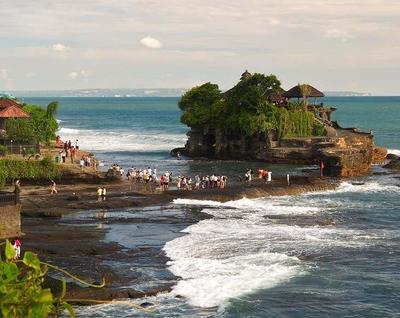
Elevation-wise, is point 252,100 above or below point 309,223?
above

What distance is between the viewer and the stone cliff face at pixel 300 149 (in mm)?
63938

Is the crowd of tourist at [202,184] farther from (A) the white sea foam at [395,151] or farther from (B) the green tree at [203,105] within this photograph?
(A) the white sea foam at [395,151]

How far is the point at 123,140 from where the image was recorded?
10900cm

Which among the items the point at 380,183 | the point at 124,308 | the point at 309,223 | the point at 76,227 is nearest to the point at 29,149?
the point at 76,227

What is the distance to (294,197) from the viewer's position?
5019 cm

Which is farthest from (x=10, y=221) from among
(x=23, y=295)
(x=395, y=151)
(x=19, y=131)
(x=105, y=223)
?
(x=395, y=151)

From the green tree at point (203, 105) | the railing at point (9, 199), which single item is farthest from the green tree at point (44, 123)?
the railing at point (9, 199)

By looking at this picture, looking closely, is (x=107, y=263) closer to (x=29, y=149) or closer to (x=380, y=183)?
(x=29, y=149)

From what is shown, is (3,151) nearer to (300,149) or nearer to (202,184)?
(202,184)

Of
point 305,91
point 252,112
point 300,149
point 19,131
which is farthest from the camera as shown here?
point 305,91

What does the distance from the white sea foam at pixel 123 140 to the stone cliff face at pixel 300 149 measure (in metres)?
12.4

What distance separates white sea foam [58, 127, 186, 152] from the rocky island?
1294 centimetres

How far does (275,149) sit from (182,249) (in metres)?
43.5

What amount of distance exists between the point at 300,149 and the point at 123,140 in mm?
43108
